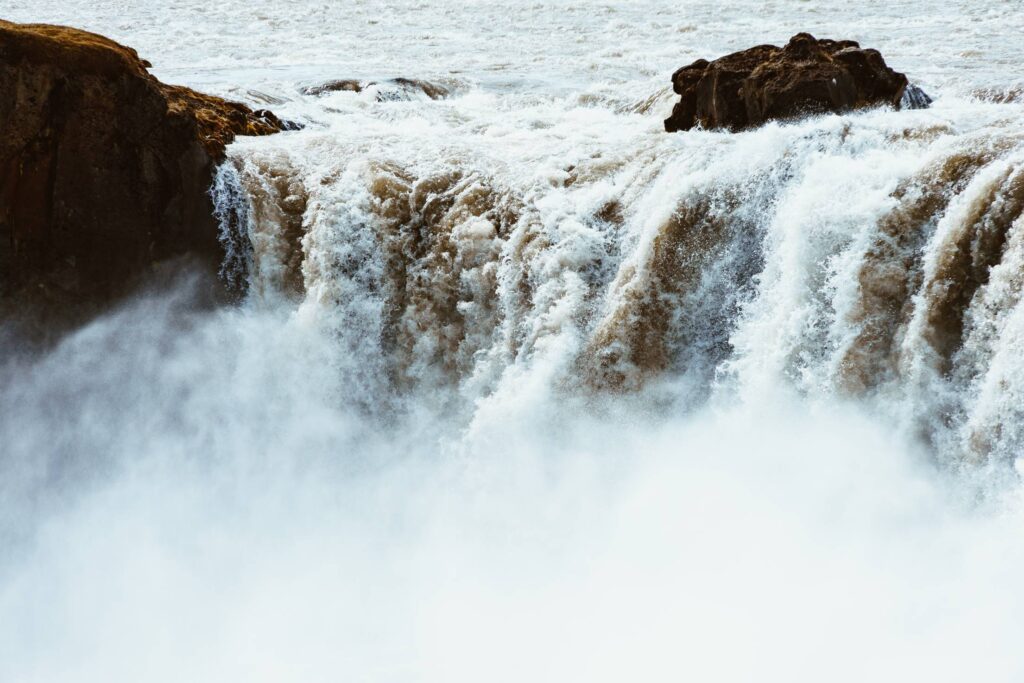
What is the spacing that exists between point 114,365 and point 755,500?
5.05m

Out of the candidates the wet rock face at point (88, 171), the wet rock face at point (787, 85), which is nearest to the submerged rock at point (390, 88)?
the wet rock face at point (787, 85)

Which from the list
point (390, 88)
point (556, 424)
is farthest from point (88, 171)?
point (390, 88)

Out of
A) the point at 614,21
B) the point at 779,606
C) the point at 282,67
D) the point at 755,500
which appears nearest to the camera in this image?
the point at 779,606

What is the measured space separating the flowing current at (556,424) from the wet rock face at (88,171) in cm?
32

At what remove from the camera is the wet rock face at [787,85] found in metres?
8.55

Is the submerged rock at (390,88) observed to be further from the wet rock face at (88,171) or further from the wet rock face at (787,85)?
the wet rock face at (88,171)

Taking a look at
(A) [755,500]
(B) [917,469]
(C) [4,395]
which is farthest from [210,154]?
(B) [917,469]

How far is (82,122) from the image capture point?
25.7 ft

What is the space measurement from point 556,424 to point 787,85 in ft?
11.6

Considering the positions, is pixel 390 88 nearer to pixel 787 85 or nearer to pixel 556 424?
pixel 787 85

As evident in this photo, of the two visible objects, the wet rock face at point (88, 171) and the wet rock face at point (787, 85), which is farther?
the wet rock face at point (787, 85)

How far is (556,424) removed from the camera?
747 cm

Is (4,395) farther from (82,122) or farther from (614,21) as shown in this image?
(614,21)

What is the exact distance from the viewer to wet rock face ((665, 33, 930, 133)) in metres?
8.55
